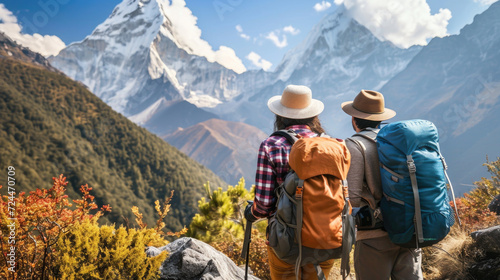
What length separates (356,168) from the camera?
2311mm

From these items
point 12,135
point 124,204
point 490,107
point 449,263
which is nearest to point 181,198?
point 124,204

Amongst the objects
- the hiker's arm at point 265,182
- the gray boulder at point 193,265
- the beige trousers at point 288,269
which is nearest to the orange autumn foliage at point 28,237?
the gray boulder at point 193,265

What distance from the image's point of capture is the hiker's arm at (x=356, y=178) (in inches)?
90.4

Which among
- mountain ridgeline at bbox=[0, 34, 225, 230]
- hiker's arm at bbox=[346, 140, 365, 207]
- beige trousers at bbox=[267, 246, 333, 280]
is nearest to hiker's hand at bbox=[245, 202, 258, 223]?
beige trousers at bbox=[267, 246, 333, 280]

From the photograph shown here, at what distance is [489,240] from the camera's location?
11.6 ft

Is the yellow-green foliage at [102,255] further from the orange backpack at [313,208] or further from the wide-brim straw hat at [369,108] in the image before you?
the wide-brim straw hat at [369,108]

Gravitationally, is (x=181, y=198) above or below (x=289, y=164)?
above

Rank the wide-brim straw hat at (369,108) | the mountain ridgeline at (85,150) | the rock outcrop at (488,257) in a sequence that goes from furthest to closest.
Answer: the mountain ridgeline at (85,150), the rock outcrop at (488,257), the wide-brim straw hat at (369,108)

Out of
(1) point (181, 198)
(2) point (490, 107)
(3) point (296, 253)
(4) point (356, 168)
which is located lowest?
(3) point (296, 253)

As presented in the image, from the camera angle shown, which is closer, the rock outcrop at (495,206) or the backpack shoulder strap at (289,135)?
the backpack shoulder strap at (289,135)

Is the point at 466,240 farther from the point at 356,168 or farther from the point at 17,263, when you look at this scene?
the point at 17,263

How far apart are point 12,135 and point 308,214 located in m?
92.2

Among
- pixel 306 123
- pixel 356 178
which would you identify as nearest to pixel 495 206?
pixel 356 178

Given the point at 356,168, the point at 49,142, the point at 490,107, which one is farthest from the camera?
the point at 490,107
